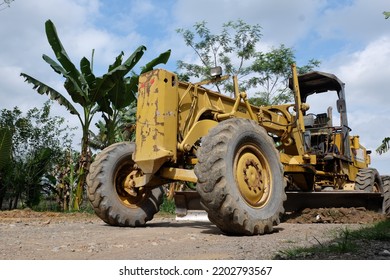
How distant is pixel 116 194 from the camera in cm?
687

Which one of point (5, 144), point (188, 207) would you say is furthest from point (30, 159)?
point (188, 207)

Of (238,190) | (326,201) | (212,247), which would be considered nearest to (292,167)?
(326,201)

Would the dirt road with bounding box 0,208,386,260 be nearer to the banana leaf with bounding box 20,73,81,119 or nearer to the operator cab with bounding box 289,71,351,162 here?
the operator cab with bounding box 289,71,351,162

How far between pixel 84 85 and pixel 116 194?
7004 mm

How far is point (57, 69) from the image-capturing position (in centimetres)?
1309

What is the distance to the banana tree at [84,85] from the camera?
1262 cm

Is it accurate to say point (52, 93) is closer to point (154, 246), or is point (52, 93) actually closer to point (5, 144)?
point (5, 144)

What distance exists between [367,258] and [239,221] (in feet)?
6.33

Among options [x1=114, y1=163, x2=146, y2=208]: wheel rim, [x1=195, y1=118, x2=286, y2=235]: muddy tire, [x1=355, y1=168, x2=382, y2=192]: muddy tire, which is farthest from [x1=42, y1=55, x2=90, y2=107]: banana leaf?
[x1=355, y1=168, x2=382, y2=192]: muddy tire

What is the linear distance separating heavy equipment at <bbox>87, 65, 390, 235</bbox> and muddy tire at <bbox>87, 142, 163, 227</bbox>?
0.05 ft

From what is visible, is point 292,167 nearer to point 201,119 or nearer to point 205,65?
point 201,119

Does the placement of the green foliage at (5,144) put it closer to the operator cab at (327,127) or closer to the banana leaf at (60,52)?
the banana leaf at (60,52)

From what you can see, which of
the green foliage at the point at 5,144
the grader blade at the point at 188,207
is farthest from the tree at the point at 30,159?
the grader blade at the point at 188,207

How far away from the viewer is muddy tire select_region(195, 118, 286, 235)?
16.7ft
